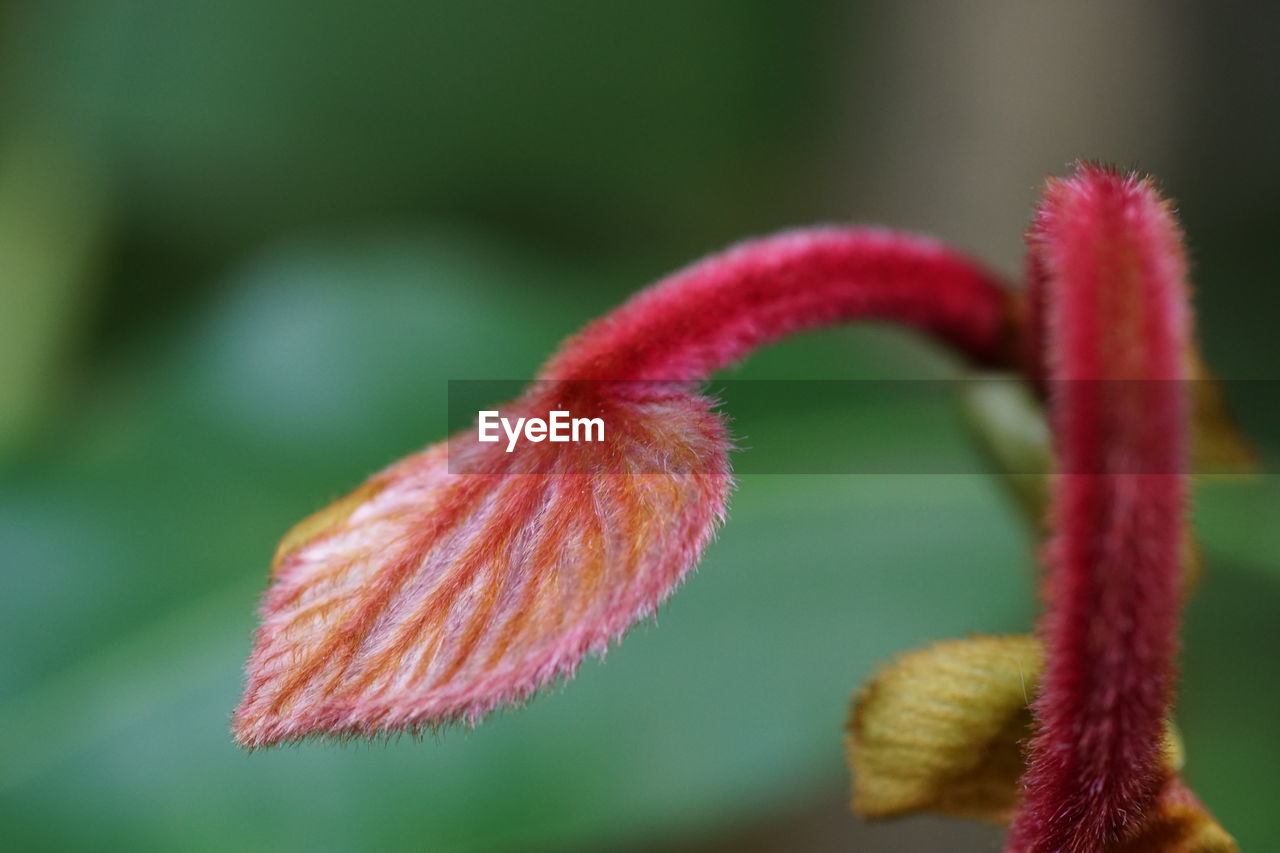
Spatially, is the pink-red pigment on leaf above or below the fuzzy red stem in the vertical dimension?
below

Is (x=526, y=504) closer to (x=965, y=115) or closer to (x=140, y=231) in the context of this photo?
(x=140, y=231)

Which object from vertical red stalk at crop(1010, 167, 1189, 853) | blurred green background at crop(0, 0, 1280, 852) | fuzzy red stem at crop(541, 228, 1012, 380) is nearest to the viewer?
vertical red stalk at crop(1010, 167, 1189, 853)

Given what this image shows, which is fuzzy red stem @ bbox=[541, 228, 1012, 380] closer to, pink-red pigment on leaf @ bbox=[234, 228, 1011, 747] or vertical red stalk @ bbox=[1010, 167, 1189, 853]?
pink-red pigment on leaf @ bbox=[234, 228, 1011, 747]

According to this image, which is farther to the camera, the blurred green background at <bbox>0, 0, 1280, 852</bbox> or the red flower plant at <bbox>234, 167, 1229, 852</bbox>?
the blurred green background at <bbox>0, 0, 1280, 852</bbox>

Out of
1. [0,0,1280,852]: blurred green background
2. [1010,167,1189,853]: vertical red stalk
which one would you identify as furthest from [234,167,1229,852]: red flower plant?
[0,0,1280,852]: blurred green background

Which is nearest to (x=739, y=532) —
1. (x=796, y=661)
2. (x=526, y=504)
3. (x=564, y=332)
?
(x=796, y=661)

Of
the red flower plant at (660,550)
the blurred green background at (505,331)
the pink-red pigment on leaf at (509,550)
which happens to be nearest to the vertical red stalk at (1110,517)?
the red flower plant at (660,550)

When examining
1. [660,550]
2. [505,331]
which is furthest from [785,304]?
[505,331]

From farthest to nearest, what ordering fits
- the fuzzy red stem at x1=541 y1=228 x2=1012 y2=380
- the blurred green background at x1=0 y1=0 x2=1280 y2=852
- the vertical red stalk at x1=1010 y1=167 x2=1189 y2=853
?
the blurred green background at x1=0 y1=0 x2=1280 y2=852
the fuzzy red stem at x1=541 y1=228 x2=1012 y2=380
the vertical red stalk at x1=1010 y1=167 x2=1189 y2=853
